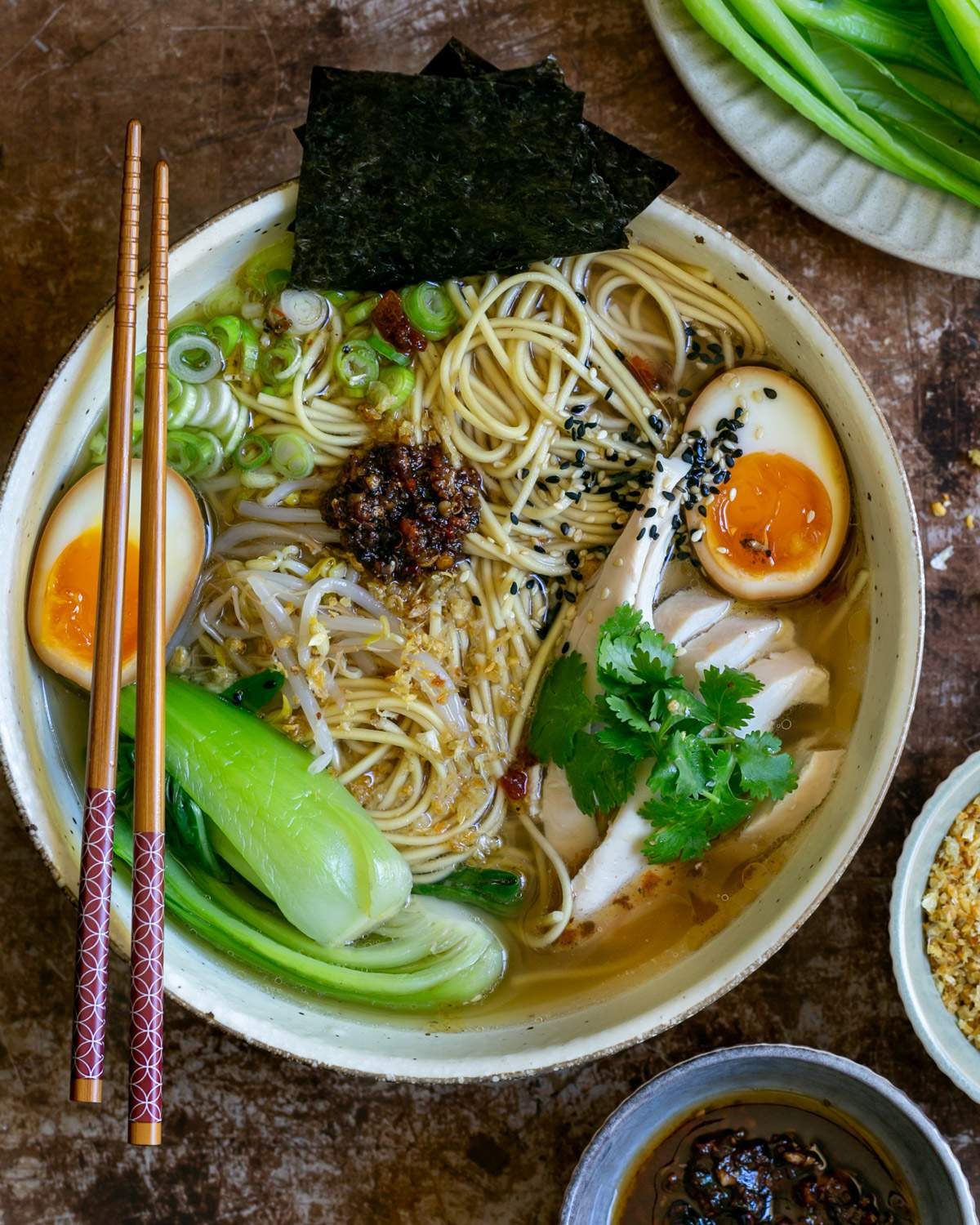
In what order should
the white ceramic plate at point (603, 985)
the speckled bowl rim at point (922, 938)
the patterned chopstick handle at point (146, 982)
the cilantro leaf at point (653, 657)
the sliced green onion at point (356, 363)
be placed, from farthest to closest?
the sliced green onion at point (356, 363) < the speckled bowl rim at point (922, 938) < the cilantro leaf at point (653, 657) < the white ceramic plate at point (603, 985) < the patterned chopstick handle at point (146, 982)

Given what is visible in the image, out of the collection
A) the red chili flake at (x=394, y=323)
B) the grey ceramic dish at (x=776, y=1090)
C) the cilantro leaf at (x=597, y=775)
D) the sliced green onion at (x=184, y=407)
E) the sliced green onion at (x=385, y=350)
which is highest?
the red chili flake at (x=394, y=323)

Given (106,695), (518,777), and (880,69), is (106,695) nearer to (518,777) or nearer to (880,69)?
(518,777)

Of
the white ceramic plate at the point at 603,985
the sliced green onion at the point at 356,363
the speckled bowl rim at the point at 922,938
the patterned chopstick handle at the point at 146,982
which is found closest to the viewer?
the patterned chopstick handle at the point at 146,982

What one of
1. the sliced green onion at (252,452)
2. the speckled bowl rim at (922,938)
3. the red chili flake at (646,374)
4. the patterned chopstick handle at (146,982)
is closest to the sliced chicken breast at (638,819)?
the speckled bowl rim at (922,938)

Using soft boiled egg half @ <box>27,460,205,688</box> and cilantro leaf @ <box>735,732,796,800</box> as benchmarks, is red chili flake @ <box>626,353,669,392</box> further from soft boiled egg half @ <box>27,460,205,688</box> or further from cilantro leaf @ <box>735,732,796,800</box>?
soft boiled egg half @ <box>27,460,205,688</box>

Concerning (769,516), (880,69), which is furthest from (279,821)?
(880,69)

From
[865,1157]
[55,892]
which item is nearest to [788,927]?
[865,1157]

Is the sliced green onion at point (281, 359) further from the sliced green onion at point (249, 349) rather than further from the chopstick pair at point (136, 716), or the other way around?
the chopstick pair at point (136, 716)

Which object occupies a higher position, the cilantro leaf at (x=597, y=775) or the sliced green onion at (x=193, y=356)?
the sliced green onion at (x=193, y=356)

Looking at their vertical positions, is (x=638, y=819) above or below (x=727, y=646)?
below
